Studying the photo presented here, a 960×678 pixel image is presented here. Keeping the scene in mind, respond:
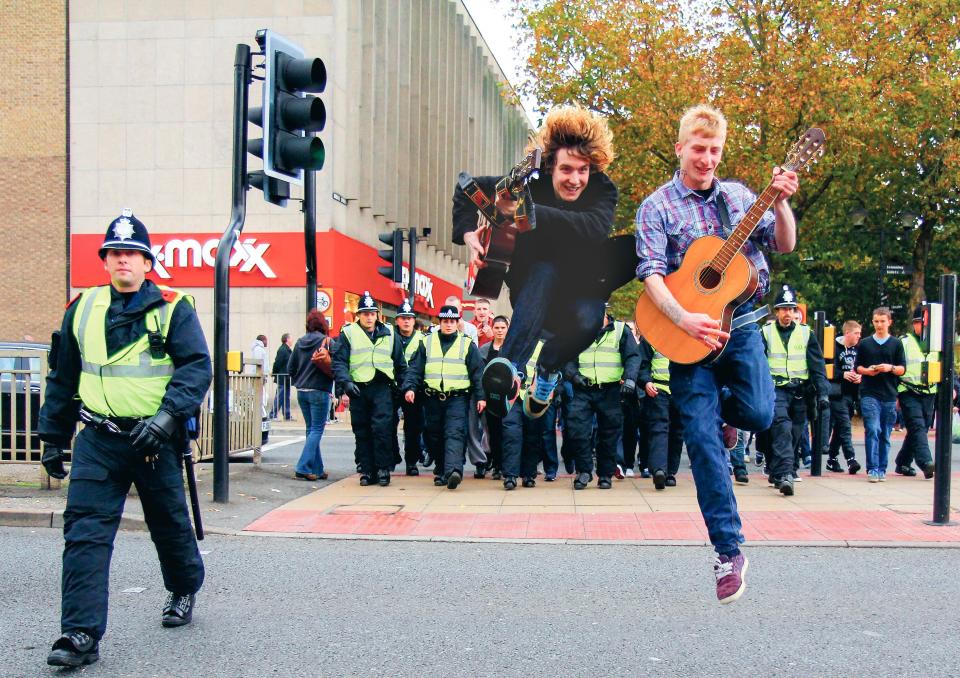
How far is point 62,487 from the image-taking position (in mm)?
10719

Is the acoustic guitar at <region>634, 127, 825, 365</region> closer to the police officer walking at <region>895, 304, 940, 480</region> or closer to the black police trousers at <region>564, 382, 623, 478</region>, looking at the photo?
the black police trousers at <region>564, 382, 623, 478</region>

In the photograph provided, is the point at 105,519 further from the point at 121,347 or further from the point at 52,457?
the point at 121,347

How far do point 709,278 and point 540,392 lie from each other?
73 centimetres

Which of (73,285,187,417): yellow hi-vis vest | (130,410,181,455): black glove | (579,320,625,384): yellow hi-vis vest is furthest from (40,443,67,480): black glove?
(579,320,625,384): yellow hi-vis vest

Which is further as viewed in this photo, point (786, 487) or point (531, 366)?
point (786, 487)

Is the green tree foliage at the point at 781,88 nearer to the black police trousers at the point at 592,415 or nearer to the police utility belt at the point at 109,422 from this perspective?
the black police trousers at the point at 592,415

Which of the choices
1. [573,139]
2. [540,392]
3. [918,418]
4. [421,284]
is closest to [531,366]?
[540,392]

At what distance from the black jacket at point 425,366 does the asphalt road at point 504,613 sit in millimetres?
3028

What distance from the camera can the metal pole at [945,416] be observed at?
900cm

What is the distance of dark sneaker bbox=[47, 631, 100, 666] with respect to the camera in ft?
16.8

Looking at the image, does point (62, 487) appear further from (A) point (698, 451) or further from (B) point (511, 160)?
(B) point (511, 160)

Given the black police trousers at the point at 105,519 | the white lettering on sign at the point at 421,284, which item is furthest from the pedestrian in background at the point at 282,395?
the white lettering on sign at the point at 421,284

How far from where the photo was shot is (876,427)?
502 inches

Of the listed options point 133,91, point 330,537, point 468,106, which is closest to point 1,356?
point 330,537
